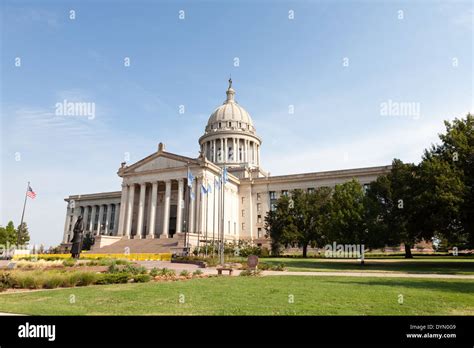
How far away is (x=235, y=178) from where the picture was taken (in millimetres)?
84375

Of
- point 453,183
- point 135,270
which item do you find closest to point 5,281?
point 135,270

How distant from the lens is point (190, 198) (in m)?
69.0

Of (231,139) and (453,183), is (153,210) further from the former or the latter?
(453,183)

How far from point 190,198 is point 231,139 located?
35.6 m

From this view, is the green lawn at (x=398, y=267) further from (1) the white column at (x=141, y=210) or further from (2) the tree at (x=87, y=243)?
(2) the tree at (x=87, y=243)

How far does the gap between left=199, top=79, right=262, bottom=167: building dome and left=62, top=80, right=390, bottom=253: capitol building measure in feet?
0.97

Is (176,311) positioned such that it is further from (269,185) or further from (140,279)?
(269,185)

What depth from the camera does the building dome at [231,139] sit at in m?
99.6

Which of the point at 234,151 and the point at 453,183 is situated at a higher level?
the point at 234,151

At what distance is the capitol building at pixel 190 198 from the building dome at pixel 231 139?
0.97 feet
